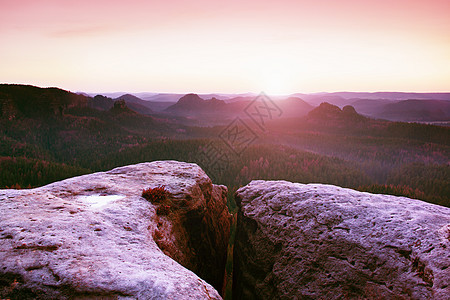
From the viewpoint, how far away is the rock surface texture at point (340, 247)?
4.71 meters

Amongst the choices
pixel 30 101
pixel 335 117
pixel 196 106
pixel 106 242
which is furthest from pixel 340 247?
pixel 196 106

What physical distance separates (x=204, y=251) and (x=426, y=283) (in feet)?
19.1

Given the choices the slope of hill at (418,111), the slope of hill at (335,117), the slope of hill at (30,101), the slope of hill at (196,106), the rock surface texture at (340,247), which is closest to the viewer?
the rock surface texture at (340,247)

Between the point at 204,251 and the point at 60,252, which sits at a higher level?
the point at 60,252

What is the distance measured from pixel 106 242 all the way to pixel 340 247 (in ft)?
16.9

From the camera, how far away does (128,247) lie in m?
4.47

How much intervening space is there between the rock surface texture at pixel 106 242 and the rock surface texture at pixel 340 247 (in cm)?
204

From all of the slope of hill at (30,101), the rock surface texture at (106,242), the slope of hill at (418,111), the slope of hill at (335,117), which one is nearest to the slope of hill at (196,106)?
the slope of hill at (335,117)

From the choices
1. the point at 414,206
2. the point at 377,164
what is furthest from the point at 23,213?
the point at 377,164

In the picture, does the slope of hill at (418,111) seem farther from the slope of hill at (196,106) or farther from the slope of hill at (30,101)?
the slope of hill at (30,101)

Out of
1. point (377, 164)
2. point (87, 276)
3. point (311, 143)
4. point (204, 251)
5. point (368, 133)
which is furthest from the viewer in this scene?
point (368, 133)

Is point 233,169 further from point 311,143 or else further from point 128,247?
point 311,143

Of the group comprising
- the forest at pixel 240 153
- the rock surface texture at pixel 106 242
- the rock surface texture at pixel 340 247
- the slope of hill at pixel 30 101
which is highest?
the slope of hill at pixel 30 101

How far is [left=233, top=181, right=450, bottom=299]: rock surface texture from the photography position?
15.5ft
